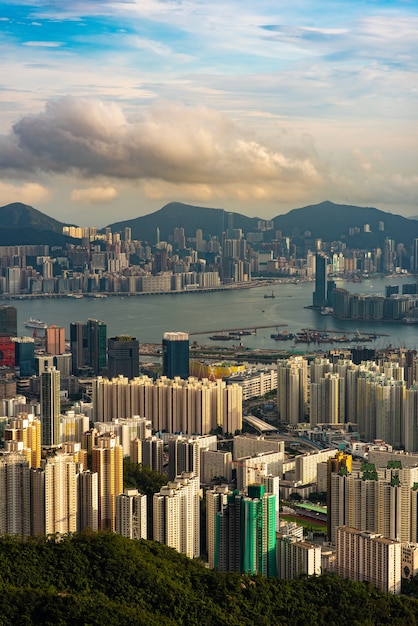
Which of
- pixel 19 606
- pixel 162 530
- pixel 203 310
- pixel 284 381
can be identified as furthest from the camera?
pixel 203 310

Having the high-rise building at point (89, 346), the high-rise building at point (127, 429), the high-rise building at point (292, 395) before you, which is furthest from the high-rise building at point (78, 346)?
the high-rise building at point (127, 429)

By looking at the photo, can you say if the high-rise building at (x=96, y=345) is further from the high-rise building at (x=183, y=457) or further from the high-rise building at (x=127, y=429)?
the high-rise building at (x=183, y=457)

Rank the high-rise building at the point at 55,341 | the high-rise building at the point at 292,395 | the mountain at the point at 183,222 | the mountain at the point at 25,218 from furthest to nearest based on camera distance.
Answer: the mountain at the point at 183,222 < the mountain at the point at 25,218 < the high-rise building at the point at 55,341 < the high-rise building at the point at 292,395

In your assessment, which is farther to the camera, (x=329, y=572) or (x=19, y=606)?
(x=329, y=572)

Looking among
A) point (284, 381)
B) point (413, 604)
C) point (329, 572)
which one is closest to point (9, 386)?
point (284, 381)

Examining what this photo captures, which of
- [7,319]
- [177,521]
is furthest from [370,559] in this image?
[7,319]

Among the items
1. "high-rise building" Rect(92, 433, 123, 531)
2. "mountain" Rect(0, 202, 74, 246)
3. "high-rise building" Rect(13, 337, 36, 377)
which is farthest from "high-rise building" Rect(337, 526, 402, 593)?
"mountain" Rect(0, 202, 74, 246)

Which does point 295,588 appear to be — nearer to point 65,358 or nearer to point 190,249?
point 65,358
